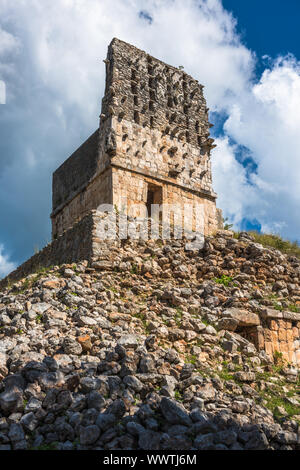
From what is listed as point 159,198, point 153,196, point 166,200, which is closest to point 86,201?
point 153,196

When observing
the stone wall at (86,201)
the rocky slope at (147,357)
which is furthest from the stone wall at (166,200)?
the rocky slope at (147,357)

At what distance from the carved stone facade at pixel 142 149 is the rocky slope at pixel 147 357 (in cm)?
223

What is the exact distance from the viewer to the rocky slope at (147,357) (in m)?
4.49

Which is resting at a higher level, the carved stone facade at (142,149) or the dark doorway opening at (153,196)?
the carved stone facade at (142,149)

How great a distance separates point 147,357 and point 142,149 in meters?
7.28

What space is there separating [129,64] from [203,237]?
5330mm

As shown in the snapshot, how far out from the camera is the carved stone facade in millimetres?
11438

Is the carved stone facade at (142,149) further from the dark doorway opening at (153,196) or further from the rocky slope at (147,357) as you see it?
the rocky slope at (147,357)

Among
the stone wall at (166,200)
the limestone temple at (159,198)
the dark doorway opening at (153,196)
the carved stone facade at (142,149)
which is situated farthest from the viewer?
the dark doorway opening at (153,196)

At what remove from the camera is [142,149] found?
11938 millimetres

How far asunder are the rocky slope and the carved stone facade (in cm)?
223
